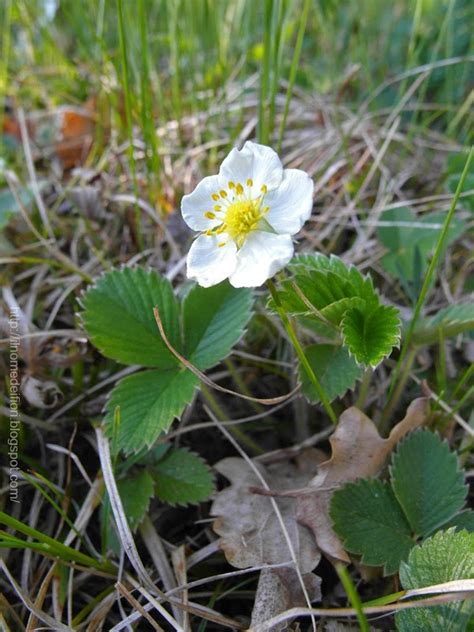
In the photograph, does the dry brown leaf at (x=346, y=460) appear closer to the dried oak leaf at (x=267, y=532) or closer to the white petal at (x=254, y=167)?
the dried oak leaf at (x=267, y=532)

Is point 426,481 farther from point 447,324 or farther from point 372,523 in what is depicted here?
point 447,324

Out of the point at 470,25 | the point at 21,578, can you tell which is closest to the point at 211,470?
the point at 21,578

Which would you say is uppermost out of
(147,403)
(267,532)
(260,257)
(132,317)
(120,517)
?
(260,257)

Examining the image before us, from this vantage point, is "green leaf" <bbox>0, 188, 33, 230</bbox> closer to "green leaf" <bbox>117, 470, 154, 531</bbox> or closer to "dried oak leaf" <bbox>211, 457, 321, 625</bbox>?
"green leaf" <bbox>117, 470, 154, 531</bbox>

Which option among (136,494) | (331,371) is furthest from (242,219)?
(136,494)

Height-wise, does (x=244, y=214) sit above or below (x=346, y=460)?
above

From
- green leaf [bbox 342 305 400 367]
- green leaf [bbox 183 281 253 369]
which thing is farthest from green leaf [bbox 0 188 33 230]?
green leaf [bbox 342 305 400 367]
